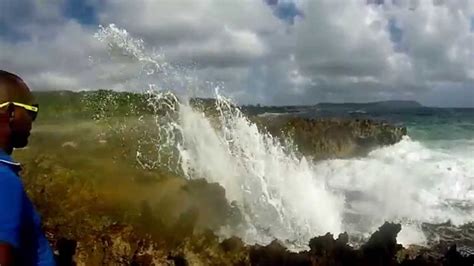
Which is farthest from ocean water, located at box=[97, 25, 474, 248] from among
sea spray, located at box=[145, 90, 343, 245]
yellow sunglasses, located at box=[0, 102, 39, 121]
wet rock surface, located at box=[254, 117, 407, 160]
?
yellow sunglasses, located at box=[0, 102, 39, 121]

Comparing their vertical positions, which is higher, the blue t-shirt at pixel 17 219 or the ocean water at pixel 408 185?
the blue t-shirt at pixel 17 219

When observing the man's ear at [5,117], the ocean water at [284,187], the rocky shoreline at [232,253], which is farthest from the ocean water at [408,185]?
the man's ear at [5,117]

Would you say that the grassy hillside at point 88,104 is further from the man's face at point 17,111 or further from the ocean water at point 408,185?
the man's face at point 17,111

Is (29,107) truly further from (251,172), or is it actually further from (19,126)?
(251,172)

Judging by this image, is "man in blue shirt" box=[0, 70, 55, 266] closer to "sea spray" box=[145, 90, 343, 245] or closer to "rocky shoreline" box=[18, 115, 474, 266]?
"rocky shoreline" box=[18, 115, 474, 266]

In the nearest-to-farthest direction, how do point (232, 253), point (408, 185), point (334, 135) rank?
point (232, 253) < point (408, 185) < point (334, 135)

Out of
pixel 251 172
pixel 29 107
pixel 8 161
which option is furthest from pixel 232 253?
pixel 251 172

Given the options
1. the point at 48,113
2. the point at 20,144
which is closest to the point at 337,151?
the point at 48,113

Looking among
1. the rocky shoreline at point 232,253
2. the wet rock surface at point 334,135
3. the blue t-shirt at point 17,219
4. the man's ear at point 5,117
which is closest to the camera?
the blue t-shirt at point 17,219

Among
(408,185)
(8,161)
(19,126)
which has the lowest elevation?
(408,185)
